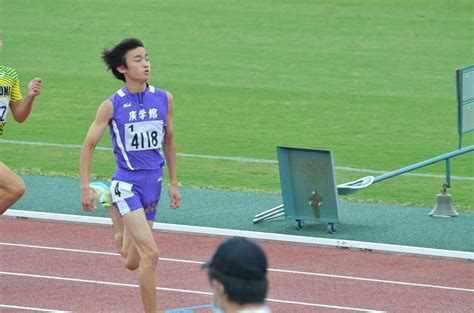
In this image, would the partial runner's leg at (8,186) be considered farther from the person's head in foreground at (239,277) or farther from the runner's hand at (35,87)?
the person's head in foreground at (239,277)

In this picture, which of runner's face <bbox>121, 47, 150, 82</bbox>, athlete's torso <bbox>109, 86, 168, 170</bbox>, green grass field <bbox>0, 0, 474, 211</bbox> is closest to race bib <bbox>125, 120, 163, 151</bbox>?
athlete's torso <bbox>109, 86, 168, 170</bbox>

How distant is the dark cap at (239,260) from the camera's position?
16.2 ft

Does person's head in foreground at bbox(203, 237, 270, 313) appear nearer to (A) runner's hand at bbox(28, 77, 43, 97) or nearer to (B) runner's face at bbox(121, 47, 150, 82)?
(B) runner's face at bbox(121, 47, 150, 82)

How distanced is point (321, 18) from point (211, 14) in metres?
2.77

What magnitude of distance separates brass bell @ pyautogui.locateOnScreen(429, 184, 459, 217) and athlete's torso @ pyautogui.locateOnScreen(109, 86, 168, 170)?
5139mm

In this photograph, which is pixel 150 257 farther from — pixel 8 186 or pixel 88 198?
pixel 8 186

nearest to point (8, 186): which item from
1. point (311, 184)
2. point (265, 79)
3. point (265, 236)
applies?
point (265, 236)

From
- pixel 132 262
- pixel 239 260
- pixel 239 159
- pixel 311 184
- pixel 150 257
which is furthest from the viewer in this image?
pixel 239 159

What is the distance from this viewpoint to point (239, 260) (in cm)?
494

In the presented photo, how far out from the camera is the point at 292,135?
2017 centimetres

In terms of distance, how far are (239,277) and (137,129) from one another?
16.0ft

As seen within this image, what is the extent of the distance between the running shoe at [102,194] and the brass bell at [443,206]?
5.08 m

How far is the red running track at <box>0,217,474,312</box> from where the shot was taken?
10.7m

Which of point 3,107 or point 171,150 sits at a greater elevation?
point 3,107
